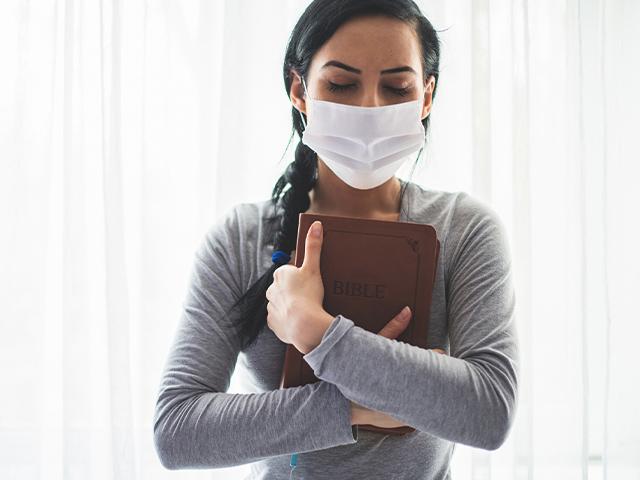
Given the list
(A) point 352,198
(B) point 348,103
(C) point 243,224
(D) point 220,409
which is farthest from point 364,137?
(D) point 220,409

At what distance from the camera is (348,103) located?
1.09 meters

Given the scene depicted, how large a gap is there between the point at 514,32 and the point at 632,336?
3.06ft

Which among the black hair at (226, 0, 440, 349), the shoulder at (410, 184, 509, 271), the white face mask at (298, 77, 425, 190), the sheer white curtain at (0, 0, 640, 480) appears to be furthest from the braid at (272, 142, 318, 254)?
the sheer white curtain at (0, 0, 640, 480)

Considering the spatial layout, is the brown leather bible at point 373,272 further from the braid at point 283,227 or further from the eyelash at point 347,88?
the eyelash at point 347,88

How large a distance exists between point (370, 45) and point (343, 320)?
1.62 ft

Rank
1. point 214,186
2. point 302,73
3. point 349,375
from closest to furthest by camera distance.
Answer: point 349,375
point 302,73
point 214,186

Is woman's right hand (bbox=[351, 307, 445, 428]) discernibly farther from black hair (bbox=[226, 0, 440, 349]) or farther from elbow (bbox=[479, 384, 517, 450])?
black hair (bbox=[226, 0, 440, 349])

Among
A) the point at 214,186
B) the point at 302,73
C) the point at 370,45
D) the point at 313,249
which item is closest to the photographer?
the point at 313,249

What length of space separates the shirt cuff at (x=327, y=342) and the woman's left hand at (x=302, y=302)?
17 mm

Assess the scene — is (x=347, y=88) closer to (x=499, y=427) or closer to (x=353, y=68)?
(x=353, y=68)

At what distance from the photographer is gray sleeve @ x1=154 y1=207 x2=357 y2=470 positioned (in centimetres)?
89

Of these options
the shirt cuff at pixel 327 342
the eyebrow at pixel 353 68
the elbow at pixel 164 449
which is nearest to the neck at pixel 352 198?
the eyebrow at pixel 353 68

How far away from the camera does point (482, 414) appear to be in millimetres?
879

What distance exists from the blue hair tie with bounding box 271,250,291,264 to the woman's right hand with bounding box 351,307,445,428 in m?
0.24
